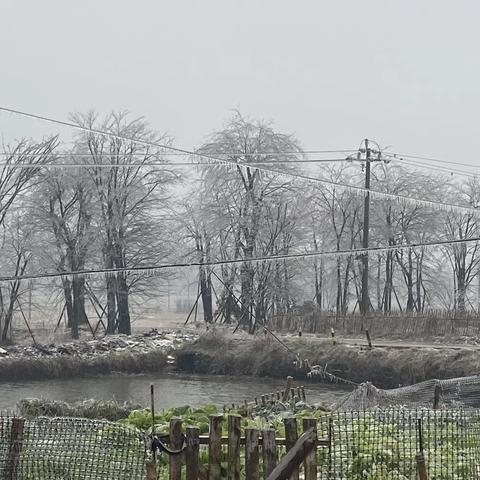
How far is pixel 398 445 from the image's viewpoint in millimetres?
7672

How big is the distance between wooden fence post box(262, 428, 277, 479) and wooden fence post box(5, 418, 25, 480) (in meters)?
2.17

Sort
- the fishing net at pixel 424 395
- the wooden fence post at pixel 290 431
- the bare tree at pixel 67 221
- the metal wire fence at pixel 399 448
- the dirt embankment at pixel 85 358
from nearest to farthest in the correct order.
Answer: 1. the wooden fence post at pixel 290 431
2. the metal wire fence at pixel 399 448
3. the fishing net at pixel 424 395
4. the dirt embankment at pixel 85 358
5. the bare tree at pixel 67 221

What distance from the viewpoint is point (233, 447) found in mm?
7012

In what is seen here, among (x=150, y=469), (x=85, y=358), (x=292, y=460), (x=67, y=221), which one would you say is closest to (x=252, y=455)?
(x=150, y=469)

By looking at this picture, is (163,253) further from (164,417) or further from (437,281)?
(164,417)

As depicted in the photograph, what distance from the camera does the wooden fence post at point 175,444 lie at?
7023 millimetres

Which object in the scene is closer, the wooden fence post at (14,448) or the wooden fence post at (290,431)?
the wooden fence post at (290,431)

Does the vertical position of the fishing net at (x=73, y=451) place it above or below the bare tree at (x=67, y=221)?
below

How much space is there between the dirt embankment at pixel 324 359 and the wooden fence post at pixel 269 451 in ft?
71.2

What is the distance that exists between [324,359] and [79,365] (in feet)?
32.9

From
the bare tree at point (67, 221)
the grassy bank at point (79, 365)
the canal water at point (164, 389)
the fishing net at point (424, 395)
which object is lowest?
the canal water at point (164, 389)

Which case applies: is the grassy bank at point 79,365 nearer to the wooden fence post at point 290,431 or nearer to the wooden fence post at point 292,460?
the wooden fence post at point 290,431

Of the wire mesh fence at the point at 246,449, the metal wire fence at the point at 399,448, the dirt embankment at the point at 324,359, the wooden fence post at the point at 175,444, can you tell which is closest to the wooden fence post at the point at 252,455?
the wire mesh fence at the point at 246,449

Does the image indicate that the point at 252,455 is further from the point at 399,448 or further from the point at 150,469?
the point at 399,448
